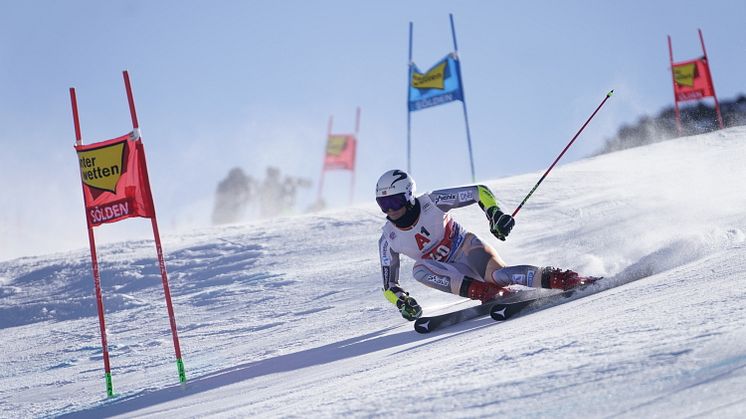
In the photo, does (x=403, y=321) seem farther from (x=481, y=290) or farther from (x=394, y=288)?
(x=481, y=290)

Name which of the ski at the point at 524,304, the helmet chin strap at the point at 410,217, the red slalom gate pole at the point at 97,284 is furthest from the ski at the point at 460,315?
the red slalom gate pole at the point at 97,284

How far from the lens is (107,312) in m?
9.89

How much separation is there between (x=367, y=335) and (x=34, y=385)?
2.52 metres

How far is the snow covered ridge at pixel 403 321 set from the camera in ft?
8.96

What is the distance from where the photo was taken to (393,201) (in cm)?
636

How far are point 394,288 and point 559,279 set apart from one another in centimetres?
128

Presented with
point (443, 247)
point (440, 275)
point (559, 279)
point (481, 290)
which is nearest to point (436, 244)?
point (443, 247)

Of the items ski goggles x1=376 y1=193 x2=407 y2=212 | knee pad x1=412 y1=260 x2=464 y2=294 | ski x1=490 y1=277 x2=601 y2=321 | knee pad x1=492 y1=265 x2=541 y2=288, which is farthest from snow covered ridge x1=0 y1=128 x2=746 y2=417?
ski goggles x1=376 y1=193 x2=407 y2=212

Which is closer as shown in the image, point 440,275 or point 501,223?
point 501,223

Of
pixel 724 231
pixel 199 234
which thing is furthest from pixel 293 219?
pixel 724 231

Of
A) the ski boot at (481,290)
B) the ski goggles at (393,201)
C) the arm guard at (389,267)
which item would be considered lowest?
the ski boot at (481,290)

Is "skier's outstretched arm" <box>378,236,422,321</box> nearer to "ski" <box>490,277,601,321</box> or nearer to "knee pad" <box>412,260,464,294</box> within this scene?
"knee pad" <box>412,260,464,294</box>

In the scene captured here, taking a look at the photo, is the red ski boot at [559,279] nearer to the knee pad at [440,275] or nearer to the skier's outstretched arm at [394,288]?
the knee pad at [440,275]

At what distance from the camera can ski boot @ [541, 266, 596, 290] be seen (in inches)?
226
